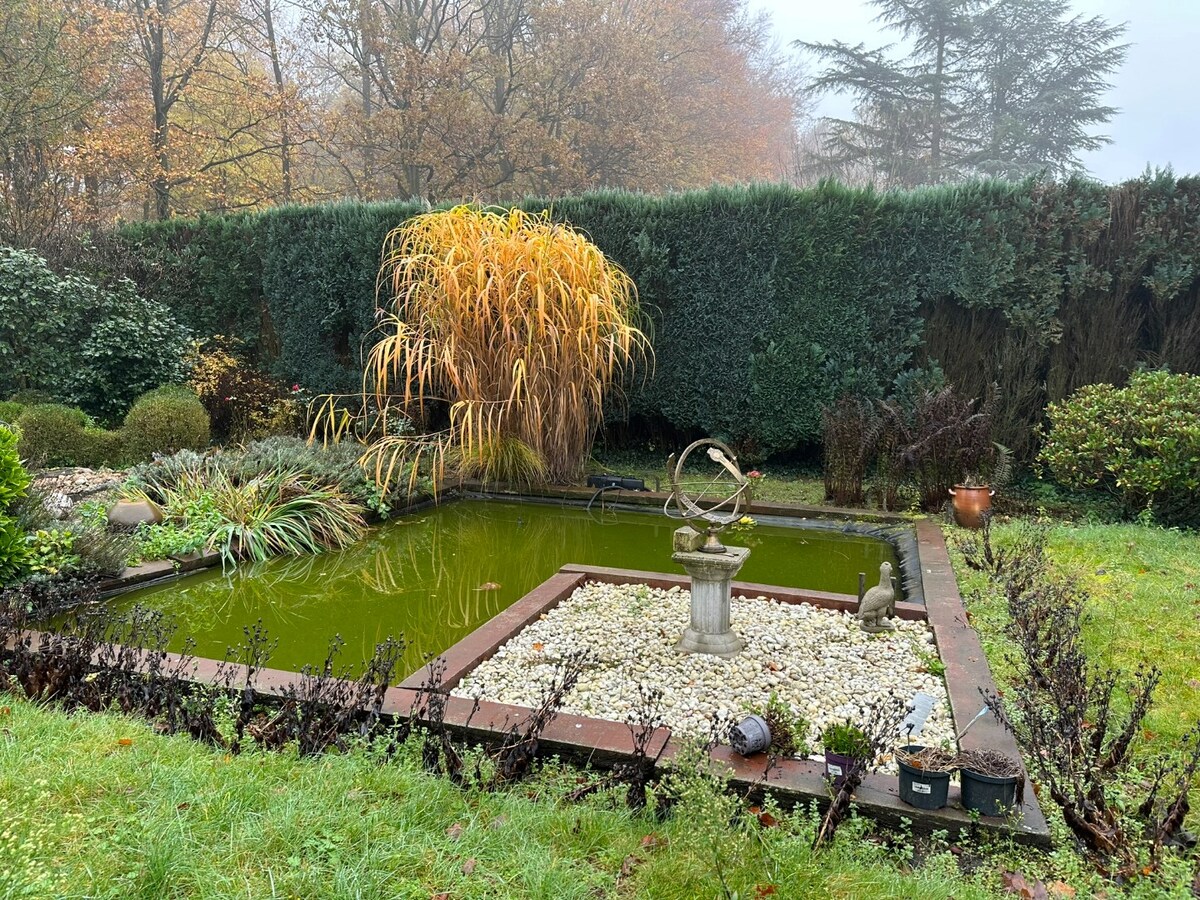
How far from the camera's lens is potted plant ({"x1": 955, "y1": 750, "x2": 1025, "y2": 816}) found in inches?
73.4

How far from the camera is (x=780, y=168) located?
2331 cm

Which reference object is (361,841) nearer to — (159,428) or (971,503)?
(971,503)

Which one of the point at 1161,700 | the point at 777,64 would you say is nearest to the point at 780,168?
the point at 777,64

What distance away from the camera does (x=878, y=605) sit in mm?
3223

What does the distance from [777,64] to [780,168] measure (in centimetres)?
310

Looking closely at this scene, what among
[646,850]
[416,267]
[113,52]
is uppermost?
[113,52]

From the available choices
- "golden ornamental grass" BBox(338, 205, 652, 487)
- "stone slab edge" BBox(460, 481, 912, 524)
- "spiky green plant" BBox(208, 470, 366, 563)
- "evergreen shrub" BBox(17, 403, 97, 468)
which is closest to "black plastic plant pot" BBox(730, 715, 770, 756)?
"stone slab edge" BBox(460, 481, 912, 524)

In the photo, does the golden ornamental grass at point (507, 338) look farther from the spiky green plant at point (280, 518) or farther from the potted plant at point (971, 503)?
the potted plant at point (971, 503)

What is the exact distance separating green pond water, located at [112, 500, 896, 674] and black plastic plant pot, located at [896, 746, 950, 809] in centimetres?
192

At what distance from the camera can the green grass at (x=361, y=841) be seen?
1.49 meters

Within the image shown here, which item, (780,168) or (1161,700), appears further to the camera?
(780,168)

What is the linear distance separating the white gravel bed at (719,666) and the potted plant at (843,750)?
0.36 meters

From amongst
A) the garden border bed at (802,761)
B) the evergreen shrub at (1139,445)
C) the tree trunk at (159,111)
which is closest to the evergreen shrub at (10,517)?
the garden border bed at (802,761)

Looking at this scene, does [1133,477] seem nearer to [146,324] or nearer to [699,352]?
[699,352]
